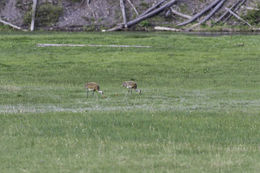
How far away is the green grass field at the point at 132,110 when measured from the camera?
11.8 m

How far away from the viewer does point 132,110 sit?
65.7ft

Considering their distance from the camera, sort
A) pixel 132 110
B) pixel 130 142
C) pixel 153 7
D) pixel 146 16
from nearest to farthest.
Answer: pixel 130 142 < pixel 132 110 < pixel 146 16 < pixel 153 7

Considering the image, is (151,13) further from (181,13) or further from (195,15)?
(195,15)

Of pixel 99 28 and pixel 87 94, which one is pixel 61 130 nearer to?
pixel 87 94

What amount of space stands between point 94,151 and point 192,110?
8.54 metres

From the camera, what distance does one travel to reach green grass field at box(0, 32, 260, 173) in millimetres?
11766

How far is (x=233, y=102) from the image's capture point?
23.5 metres

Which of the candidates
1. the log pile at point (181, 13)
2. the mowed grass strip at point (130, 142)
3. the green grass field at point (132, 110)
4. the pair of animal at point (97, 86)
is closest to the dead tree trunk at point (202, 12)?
the log pile at point (181, 13)

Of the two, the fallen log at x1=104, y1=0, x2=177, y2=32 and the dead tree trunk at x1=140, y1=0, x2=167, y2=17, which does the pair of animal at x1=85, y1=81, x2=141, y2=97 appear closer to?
the fallen log at x1=104, y1=0, x2=177, y2=32

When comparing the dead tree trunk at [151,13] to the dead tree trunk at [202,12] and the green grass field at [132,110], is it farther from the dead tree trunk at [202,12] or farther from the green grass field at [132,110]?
the green grass field at [132,110]

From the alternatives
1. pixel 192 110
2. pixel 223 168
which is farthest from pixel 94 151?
pixel 192 110

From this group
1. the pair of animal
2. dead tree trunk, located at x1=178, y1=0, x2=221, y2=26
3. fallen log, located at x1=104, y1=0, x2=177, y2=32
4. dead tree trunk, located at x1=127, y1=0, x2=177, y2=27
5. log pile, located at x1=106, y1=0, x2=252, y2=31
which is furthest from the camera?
dead tree trunk, located at x1=178, y1=0, x2=221, y2=26

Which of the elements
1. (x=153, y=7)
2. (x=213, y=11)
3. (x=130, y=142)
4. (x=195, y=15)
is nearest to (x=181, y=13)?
(x=195, y=15)

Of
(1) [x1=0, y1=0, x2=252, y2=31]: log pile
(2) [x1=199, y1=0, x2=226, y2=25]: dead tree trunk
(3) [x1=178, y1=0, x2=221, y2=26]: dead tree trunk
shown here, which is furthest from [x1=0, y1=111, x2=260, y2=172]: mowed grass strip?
(2) [x1=199, y1=0, x2=226, y2=25]: dead tree trunk
